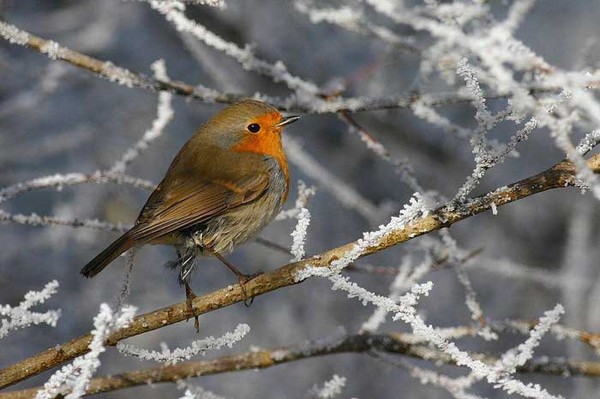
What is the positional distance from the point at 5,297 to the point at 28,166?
99 cm

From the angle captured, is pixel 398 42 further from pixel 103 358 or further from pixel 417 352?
pixel 103 358

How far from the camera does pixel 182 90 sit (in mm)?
3234

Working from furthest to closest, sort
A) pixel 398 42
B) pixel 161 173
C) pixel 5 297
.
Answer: pixel 161 173
pixel 5 297
pixel 398 42

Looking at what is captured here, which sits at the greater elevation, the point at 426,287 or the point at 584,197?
the point at 584,197

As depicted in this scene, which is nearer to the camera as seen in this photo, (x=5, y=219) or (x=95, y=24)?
(x=5, y=219)

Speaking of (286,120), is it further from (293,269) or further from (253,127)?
(293,269)

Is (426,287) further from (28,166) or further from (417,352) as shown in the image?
(28,166)

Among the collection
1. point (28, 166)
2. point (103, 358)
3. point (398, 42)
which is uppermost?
point (28, 166)

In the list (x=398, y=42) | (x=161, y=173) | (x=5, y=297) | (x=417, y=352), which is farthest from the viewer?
(x=161, y=173)

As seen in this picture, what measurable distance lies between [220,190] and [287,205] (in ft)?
10.6

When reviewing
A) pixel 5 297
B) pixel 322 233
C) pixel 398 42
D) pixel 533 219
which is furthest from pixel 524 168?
pixel 398 42

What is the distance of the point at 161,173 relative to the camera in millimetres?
7156

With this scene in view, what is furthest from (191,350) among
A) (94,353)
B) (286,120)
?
(286,120)

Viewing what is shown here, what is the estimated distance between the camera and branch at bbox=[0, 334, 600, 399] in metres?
2.96
